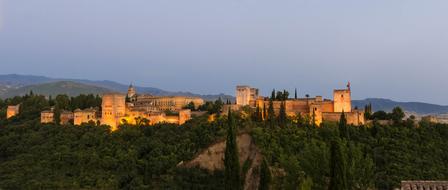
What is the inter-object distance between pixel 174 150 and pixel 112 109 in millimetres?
12151

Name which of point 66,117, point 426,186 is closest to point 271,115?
point 66,117

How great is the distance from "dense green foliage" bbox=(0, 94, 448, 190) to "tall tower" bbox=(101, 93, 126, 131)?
6.46ft

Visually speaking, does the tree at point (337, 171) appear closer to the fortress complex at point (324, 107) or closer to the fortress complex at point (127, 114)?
the fortress complex at point (324, 107)

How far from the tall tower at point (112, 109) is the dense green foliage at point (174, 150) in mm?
1969

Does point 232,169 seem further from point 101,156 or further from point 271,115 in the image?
point 101,156

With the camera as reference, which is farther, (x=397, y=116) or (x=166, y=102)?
(x=166, y=102)

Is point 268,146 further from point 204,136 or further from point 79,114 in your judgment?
point 79,114

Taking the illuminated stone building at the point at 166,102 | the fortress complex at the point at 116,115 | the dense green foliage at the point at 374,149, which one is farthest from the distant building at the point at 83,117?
the dense green foliage at the point at 374,149

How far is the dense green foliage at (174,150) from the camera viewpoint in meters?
47.3

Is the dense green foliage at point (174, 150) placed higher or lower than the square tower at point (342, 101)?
lower

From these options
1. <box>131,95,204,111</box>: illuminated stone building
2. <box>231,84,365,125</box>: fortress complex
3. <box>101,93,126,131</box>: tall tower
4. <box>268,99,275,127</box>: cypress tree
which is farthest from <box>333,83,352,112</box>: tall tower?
<box>101,93,126,131</box>: tall tower

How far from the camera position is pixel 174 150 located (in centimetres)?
5347

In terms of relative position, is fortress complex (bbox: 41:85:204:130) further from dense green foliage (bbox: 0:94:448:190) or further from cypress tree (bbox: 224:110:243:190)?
cypress tree (bbox: 224:110:243:190)

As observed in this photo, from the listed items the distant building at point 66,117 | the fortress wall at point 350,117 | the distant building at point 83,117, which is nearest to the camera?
the fortress wall at point 350,117
